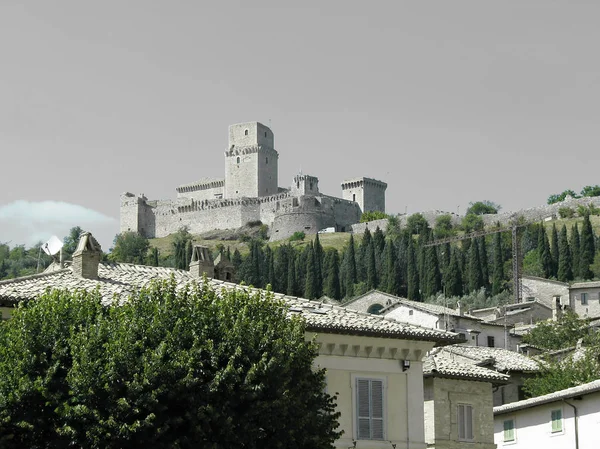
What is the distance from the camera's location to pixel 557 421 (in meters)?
47.5

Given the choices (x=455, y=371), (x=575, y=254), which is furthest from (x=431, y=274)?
(x=455, y=371)

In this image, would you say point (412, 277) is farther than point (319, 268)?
No

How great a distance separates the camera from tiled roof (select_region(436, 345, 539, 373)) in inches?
2120

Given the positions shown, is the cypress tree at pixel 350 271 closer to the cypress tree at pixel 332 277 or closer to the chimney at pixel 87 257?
the cypress tree at pixel 332 277

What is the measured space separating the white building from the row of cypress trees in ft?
308

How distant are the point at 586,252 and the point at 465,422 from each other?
107457 mm

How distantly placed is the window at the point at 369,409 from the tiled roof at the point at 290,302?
1480 millimetres

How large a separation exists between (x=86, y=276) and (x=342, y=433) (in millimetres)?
9199

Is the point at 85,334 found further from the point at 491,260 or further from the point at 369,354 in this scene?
the point at 491,260

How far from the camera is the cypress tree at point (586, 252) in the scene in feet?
474

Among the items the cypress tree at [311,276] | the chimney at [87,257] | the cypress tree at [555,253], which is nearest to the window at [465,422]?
the chimney at [87,257]

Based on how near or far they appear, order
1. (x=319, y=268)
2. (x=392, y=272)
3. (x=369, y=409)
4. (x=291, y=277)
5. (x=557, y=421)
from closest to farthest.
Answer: (x=369, y=409) → (x=557, y=421) → (x=392, y=272) → (x=291, y=277) → (x=319, y=268)

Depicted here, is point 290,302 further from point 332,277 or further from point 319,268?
point 319,268

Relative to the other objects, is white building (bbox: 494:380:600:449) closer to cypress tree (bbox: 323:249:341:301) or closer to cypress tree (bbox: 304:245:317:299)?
cypress tree (bbox: 323:249:341:301)
